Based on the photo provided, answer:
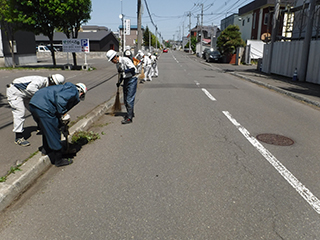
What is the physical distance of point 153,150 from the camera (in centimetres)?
529

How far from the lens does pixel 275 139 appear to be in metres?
5.96

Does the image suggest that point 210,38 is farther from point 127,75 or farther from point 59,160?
point 59,160

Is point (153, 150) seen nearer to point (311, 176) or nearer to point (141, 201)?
point (141, 201)

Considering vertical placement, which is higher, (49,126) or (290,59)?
(290,59)

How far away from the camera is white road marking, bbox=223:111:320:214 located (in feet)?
11.7

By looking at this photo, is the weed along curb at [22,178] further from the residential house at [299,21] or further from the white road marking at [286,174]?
the residential house at [299,21]

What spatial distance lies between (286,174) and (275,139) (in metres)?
1.78

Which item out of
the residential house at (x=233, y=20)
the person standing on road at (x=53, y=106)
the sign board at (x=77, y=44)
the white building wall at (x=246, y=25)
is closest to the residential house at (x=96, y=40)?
the residential house at (x=233, y=20)

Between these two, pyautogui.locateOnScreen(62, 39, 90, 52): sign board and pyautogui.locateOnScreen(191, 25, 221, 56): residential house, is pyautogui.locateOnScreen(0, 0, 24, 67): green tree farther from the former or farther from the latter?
pyautogui.locateOnScreen(191, 25, 221, 56): residential house

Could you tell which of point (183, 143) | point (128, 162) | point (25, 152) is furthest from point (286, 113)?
point (25, 152)

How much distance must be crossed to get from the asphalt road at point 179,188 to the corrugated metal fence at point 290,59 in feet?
30.0

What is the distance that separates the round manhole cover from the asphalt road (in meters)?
0.17

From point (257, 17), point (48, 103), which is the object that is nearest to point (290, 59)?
point (48, 103)

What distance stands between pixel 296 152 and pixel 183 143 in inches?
83.1
